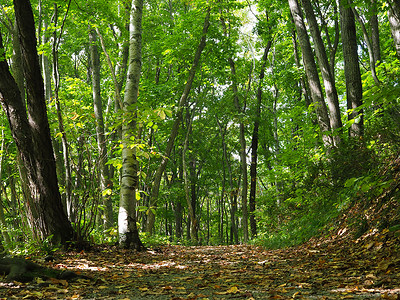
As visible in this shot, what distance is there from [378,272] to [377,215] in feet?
6.07

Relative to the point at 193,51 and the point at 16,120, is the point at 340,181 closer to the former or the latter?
the point at 16,120

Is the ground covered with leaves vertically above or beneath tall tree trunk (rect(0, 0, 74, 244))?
beneath

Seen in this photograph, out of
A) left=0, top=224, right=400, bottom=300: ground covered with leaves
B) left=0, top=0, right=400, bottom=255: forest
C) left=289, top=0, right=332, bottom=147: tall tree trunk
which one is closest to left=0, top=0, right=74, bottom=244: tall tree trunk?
left=0, top=0, right=400, bottom=255: forest

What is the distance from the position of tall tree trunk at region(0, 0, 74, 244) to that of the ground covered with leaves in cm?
66

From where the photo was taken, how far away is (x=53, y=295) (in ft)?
9.80

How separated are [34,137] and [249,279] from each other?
4.34 metres

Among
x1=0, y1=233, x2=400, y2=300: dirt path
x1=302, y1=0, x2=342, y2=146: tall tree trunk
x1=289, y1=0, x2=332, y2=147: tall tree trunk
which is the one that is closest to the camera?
x1=0, y1=233, x2=400, y2=300: dirt path

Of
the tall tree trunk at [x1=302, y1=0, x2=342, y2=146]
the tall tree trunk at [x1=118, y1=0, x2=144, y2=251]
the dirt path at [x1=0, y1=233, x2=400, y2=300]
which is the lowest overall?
Result: the dirt path at [x1=0, y1=233, x2=400, y2=300]

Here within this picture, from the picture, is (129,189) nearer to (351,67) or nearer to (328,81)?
(328,81)

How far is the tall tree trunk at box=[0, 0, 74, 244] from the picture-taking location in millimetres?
5633

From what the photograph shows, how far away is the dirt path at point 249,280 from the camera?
287 centimetres

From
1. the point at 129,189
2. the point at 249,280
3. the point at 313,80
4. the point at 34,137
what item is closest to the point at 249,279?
the point at 249,280

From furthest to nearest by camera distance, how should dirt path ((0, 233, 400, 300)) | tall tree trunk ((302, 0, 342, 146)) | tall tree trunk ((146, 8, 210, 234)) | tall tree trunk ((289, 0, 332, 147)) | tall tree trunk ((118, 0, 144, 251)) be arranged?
tall tree trunk ((146, 8, 210, 234)) → tall tree trunk ((289, 0, 332, 147)) → tall tree trunk ((302, 0, 342, 146)) → tall tree trunk ((118, 0, 144, 251)) → dirt path ((0, 233, 400, 300))

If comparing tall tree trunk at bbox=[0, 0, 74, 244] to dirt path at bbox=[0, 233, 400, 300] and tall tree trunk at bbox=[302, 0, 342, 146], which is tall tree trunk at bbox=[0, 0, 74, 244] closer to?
dirt path at bbox=[0, 233, 400, 300]
